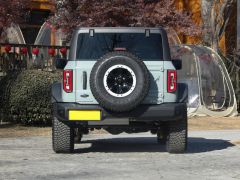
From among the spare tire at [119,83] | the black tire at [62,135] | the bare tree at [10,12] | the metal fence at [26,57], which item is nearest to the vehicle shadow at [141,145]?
A: the black tire at [62,135]

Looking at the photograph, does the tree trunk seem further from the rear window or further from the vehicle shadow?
the rear window

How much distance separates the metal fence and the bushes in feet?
6.85

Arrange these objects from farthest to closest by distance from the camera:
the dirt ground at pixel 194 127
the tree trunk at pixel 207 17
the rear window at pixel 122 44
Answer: the tree trunk at pixel 207 17 < the dirt ground at pixel 194 127 < the rear window at pixel 122 44

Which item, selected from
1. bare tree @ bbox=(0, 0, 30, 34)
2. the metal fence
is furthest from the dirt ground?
the metal fence

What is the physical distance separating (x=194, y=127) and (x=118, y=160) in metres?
7.08

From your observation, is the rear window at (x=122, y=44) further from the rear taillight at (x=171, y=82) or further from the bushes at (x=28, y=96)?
the bushes at (x=28, y=96)

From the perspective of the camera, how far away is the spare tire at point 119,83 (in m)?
9.86

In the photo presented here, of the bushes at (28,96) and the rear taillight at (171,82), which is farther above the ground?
the rear taillight at (171,82)

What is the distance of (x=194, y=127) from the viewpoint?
16.6 meters

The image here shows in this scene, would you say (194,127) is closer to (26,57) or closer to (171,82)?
(26,57)

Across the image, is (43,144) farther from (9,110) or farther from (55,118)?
(9,110)

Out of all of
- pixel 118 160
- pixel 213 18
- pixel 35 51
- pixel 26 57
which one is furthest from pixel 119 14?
pixel 118 160

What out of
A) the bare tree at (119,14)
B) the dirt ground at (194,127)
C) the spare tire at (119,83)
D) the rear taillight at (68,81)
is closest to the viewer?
the spare tire at (119,83)

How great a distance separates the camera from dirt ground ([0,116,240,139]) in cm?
1422
